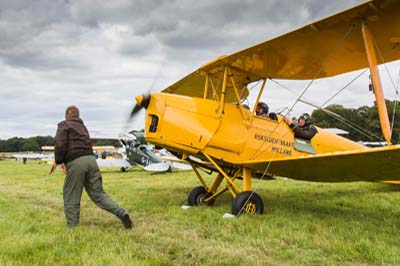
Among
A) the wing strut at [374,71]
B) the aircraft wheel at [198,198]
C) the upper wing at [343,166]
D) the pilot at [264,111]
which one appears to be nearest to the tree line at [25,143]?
the aircraft wheel at [198,198]

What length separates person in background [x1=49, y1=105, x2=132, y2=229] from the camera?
14.9ft

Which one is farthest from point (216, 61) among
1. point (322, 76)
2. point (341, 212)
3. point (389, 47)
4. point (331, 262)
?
point (331, 262)

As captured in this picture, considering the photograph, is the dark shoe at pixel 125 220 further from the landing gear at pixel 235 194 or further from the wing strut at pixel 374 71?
the wing strut at pixel 374 71

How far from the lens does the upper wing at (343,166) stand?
4.13 metres

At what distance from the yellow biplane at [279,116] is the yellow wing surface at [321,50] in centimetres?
1

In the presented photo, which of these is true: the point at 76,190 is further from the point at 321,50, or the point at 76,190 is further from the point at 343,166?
the point at 321,50

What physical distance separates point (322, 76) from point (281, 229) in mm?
3674

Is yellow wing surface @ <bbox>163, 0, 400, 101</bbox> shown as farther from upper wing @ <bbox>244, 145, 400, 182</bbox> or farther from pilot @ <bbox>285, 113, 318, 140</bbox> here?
upper wing @ <bbox>244, 145, 400, 182</bbox>

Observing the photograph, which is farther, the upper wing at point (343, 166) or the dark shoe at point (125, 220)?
the dark shoe at point (125, 220)

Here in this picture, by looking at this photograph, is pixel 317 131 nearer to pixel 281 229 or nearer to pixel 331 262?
pixel 281 229

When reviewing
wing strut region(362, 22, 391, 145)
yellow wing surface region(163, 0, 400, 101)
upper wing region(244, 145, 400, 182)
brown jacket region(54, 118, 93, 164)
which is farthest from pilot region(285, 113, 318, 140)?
brown jacket region(54, 118, 93, 164)

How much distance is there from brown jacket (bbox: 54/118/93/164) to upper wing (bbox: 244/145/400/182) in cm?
269

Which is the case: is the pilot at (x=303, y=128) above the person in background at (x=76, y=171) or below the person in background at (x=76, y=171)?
above

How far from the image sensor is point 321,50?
5.57m
